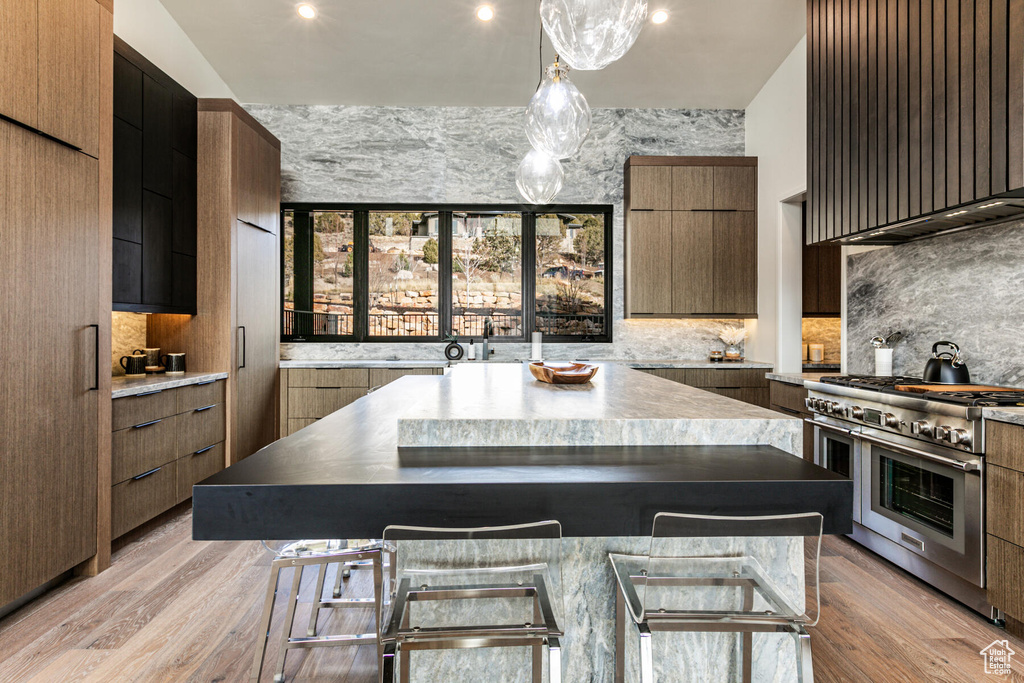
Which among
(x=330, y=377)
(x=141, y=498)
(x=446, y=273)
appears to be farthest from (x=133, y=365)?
(x=446, y=273)

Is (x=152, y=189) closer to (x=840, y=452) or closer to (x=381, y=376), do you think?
(x=381, y=376)

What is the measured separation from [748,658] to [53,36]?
3.57 metres

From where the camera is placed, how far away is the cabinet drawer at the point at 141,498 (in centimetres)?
288

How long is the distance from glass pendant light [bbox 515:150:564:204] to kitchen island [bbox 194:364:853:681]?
4.72 feet

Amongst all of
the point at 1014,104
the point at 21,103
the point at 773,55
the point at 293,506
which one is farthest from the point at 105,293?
the point at 773,55

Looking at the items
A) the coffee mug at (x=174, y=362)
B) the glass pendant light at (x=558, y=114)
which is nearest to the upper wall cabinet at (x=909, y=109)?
the glass pendant light at (x=558, y=114)

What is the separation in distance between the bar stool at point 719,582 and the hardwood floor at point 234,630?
64 cm

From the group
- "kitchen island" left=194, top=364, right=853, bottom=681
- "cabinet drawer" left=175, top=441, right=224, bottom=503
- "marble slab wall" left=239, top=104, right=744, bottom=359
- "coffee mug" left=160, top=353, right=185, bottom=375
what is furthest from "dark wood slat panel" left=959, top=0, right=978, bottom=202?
"coffee mug" left=160, top=353, right=185, bottom=375

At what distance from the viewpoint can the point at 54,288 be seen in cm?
237

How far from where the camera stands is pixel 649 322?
5590mm

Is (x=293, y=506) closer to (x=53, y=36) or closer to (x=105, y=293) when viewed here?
(x=105, y=293)

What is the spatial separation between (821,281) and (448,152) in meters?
3.88

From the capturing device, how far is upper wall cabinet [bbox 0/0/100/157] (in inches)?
83.9

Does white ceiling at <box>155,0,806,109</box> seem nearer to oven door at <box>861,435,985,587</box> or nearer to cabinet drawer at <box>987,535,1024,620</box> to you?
oven door at <box>861,435,985,587</box>
